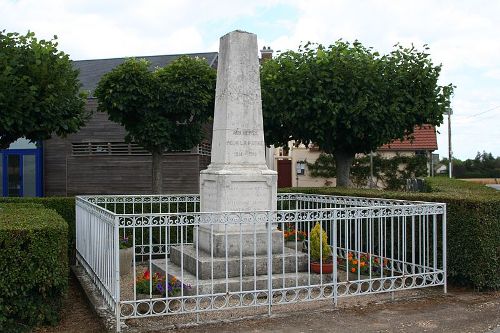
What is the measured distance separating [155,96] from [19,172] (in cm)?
1092

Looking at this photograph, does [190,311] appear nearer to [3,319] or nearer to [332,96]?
[3,319]

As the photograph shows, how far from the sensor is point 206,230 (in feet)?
27.8

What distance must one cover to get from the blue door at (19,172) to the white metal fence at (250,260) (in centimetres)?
1270

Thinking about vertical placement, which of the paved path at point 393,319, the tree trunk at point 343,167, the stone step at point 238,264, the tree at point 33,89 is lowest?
the paved path at point 393,319

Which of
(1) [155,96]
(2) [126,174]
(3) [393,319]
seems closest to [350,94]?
(1) [155,96]

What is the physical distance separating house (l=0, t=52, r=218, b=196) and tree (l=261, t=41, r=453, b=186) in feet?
19.4

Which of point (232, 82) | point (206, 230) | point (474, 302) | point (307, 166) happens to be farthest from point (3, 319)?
point (307, 166)

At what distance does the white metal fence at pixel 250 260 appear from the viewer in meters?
6.42

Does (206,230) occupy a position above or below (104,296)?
above

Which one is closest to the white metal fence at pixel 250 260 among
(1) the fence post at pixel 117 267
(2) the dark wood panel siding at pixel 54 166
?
(1) the fence post at pixel 117 267

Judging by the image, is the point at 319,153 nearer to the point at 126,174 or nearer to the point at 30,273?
the point at 126,174

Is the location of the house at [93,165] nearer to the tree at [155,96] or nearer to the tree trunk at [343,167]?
the tree at [155,96]

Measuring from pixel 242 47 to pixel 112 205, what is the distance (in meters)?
4.93

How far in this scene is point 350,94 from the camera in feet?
44.1
